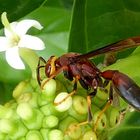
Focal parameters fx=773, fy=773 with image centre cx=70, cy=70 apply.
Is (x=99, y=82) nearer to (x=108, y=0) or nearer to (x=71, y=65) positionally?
(x=71, y=65)

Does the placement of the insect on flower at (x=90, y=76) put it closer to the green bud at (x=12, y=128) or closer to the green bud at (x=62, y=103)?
the green bud at (x=62, y=103)

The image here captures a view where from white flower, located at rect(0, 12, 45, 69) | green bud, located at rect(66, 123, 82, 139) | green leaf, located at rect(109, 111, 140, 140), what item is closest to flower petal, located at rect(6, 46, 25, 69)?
white flower, located at rect(0, 12, 45, 69)

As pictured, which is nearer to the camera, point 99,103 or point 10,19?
point 99,103

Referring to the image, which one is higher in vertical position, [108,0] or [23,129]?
[108,0]

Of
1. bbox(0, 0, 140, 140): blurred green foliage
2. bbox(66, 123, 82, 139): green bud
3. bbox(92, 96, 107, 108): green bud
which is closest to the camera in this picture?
bbox(66, 123, 82, 139): green bud

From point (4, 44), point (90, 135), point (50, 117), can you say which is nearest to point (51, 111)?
point (50, 117)

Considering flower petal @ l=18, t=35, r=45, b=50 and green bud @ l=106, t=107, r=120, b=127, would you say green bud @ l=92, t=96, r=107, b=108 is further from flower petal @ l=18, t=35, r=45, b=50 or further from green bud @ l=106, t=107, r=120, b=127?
flower petal @ l=18, t=35, r=45, b=50

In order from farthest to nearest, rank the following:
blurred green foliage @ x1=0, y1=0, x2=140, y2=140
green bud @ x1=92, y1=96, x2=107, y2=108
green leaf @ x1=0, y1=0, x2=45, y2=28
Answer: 1. green leaf @ x1=0, y1=0, x2=45, y2=28
2. blurred green foliage @ x1=0, y1=0, x2=140, y2=140
3. green bud @ x1=92, y1=96, x2=107, y2=108

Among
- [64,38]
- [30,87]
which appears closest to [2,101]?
[64,38]
